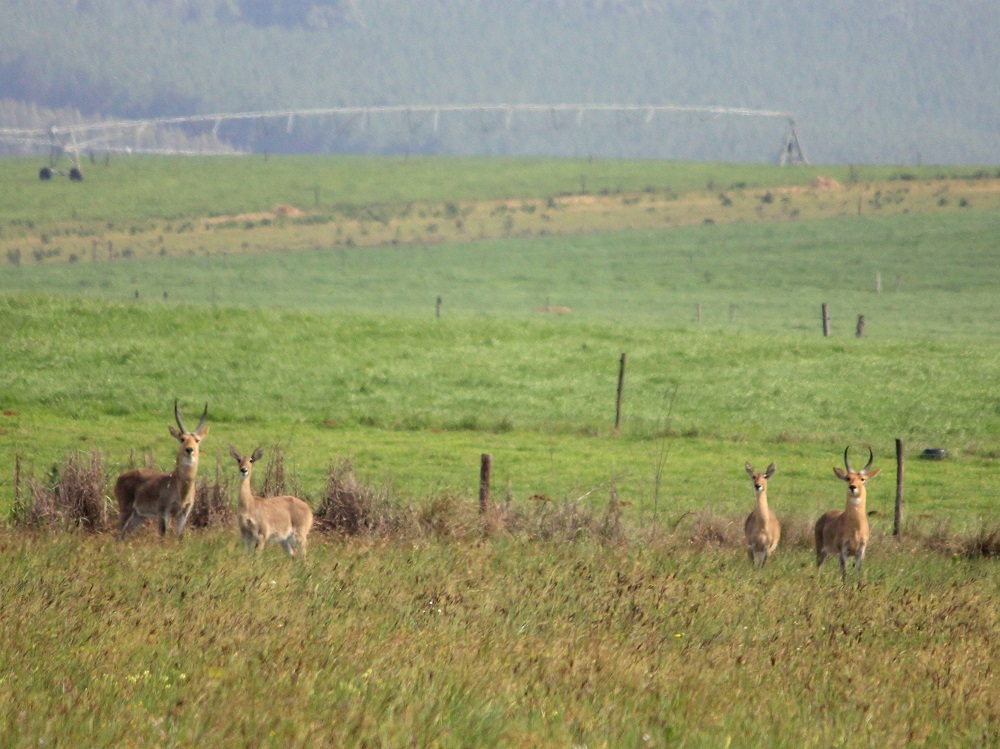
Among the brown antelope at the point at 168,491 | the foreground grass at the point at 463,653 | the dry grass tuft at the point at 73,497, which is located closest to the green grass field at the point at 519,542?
the foreground grass at the point at 463,653

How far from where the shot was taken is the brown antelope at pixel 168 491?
1582 cm

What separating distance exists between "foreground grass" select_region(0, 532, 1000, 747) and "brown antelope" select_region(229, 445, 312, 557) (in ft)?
2.79

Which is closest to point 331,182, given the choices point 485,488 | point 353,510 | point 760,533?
point 485,488

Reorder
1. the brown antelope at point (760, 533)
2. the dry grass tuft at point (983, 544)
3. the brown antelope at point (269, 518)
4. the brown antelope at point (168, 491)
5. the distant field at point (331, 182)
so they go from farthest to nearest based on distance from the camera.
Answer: the distant field at point (331, 182)
the dry grass tuft at point (983, 544)
the brown antelope at point (760, 533)
the brown antelope at point (168, 491)
the brown antelope at point (269, 518)

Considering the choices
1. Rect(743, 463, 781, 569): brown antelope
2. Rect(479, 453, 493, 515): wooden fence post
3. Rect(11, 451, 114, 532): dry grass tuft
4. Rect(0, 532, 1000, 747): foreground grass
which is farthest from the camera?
Rect(479, 453, 493, 515): wooden fence post

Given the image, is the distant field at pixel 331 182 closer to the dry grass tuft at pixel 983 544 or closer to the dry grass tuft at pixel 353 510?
the dry grass tuft at pixel 353 510

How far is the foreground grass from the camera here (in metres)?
8.07

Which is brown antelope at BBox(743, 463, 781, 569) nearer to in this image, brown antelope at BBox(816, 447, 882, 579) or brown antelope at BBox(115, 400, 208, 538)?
brown antelope at BBox(816, 447, 882, 579)

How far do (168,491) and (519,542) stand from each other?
416cm

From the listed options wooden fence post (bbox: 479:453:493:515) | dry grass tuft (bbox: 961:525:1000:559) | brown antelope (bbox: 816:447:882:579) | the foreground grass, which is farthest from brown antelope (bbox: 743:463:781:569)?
dry grass tuft (bbox: 961:525:1000:559)

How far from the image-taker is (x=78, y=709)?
25.4 ft

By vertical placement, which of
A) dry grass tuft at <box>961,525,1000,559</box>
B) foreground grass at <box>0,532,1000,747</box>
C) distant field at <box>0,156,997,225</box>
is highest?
distant field at <box>0,156,997,225</box>

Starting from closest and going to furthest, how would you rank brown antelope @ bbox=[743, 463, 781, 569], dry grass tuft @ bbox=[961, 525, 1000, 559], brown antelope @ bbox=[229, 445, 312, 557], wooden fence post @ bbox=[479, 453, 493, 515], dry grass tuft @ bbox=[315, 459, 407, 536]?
brown antelope @ bbox=[229, 445, 312, 557] < brown antelope @ bbox=[743, 463, 781, 569] < dry grass tuft @ bbox=[315, 459, 407, 536] < wooden fence post @ bbox=[479, 453, 493, 515] < dry grass tuft @ bbox=[961, 525, 1000, 559]

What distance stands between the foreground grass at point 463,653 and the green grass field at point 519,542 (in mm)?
38
